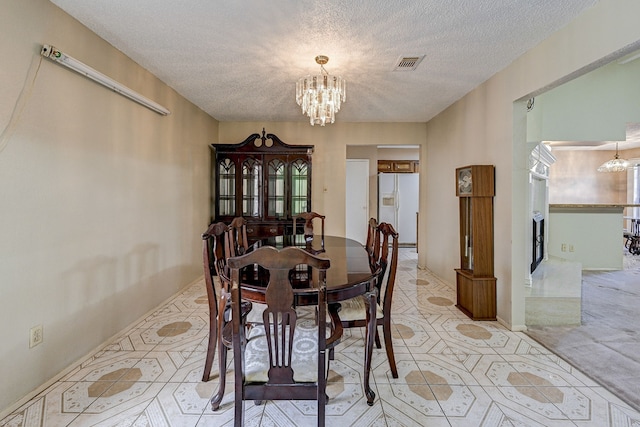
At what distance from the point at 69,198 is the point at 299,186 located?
302 centimetres

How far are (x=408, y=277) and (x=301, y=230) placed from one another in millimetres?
1759

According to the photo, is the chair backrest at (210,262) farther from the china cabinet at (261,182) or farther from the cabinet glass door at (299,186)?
the cabinet glass door at (299,186)

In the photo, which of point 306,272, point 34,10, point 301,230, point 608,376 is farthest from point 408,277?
point 34,10

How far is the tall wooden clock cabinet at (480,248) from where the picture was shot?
2932mm

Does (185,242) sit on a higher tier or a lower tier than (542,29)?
lower

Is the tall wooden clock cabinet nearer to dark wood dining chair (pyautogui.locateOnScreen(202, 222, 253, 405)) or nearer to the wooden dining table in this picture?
the wooden dining table

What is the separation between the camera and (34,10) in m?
1.81

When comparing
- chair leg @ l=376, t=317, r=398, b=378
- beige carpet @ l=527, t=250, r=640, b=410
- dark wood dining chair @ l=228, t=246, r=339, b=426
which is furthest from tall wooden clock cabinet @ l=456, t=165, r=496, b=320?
dark wood dining chair @ l=228, t=246, r=339, b=426

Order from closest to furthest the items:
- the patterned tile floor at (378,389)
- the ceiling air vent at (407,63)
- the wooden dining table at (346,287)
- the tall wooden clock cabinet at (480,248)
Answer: the wooden dining table at (346,287)
the patterned tile floor at (378,389)
the ceiling air vent at (407,63)
the tall wooden clock cabinet at (480,248)

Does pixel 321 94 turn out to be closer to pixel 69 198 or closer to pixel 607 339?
pixel 69 198

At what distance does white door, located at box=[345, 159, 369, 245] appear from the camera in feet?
22.5

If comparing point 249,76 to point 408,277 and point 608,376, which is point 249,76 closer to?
point 408,277

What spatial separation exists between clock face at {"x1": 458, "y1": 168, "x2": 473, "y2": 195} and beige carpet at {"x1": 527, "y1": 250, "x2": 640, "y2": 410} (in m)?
1.39

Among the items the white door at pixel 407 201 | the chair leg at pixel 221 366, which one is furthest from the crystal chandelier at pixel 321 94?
the white door at pixel 407 201
